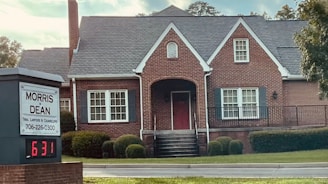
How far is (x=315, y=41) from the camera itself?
24.5 meters

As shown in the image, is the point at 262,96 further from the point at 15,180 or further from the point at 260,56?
the point at 15,180

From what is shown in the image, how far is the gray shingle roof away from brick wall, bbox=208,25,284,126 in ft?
3.61

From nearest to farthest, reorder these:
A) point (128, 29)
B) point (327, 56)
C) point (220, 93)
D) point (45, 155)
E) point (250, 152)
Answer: point (45, 155) < point (327, 56) < point (250, 152) < point (220, 93) < point (128, 29)

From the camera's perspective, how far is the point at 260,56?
34000 millimetres

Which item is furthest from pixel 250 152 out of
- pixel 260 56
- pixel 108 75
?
pixel 108 75

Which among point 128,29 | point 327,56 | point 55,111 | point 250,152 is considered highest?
point 128,29

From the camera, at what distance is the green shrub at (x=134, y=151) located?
95.0 feet

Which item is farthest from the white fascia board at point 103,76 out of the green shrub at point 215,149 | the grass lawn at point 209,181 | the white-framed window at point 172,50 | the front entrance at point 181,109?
the grass lawn at point 209,181

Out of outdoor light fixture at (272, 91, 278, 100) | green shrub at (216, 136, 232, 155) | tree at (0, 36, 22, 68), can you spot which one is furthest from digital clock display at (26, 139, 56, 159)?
tree at (0, 36, 22, 68)

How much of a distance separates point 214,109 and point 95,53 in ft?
23.9

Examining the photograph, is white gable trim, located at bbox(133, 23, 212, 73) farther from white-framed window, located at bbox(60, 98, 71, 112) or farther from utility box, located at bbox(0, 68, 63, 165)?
utility box, located at bbox(0, 68, 63, 165)

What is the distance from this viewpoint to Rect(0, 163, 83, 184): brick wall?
10908 millimetres

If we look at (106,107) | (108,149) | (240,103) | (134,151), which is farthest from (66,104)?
(240,103)

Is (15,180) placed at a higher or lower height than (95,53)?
lower
